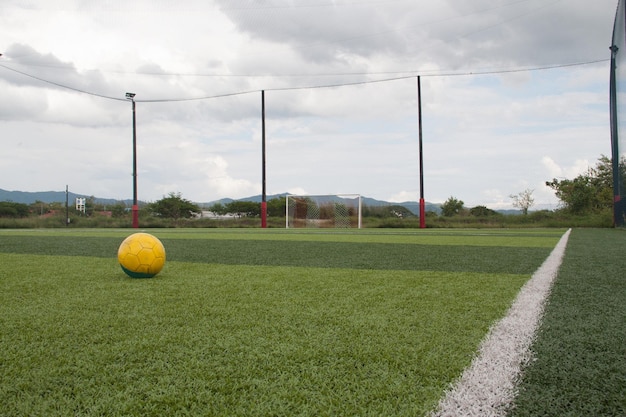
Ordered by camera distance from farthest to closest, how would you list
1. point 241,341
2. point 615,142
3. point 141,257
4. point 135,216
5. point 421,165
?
point 135,216 < point 421,165 < point 615,142 < point 141,257 < point 241,341

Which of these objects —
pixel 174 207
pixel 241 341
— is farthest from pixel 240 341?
pixel 174 207

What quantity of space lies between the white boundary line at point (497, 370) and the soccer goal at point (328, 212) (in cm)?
2231

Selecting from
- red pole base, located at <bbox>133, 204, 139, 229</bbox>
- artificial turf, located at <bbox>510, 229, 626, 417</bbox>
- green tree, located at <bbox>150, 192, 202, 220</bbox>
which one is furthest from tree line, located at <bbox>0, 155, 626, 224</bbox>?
artificial turf, located at <bbox>510, 229, 626, 417</bbox>

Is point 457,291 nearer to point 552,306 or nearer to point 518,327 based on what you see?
point 552,306

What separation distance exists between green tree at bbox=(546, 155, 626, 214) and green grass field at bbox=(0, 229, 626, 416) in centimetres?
2543

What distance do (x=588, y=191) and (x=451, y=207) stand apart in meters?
7.56

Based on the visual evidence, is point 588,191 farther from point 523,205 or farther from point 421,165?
point 421,165

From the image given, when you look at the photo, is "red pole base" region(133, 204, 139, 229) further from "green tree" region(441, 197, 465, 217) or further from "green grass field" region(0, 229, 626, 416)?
"green grass field" region(0, 229, 626, 416)

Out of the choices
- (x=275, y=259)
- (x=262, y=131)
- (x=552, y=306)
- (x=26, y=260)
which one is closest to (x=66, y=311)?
(x=552, y=306)

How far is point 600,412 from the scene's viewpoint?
1.51 metres

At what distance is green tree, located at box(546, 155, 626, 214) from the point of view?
26.7 meters

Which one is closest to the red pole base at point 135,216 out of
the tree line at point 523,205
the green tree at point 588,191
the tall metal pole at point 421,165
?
the tree line at point 523,205

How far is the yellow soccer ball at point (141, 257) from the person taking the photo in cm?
461

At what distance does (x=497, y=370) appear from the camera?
75.6 inches
